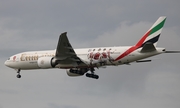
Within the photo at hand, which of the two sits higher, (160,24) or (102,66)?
(160,24)

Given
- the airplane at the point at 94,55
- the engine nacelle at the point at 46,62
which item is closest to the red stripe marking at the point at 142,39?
the airplane at the point at 94,55

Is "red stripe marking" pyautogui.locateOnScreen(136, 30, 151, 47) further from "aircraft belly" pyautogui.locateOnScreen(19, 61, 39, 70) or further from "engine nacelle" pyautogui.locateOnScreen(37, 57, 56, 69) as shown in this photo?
"aircraft belly" pyautogui.locateOnScreen(19, 61, 39, 70)

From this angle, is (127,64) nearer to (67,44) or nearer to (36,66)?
(67,44)

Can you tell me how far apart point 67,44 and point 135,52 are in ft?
26.3

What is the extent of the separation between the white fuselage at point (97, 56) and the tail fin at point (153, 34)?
5.25 ft

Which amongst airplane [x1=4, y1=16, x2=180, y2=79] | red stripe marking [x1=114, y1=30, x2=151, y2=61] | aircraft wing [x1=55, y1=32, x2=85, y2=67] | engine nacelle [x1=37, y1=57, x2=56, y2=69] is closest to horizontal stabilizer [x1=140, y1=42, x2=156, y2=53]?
airplane [x1=4, y1=16, x2=180, y2=79]

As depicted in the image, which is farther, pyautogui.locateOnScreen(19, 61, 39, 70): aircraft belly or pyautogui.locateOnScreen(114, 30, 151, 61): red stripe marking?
pyautogui.locateOnScreen(19, 61, 39, 70): aircraft belly

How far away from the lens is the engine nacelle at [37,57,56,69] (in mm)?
60672

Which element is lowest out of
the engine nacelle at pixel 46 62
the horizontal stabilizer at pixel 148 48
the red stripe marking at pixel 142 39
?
the engine nacelle at pixel 46 62

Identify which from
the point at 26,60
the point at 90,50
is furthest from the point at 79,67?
the point at 26,60

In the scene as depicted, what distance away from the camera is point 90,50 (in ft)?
201

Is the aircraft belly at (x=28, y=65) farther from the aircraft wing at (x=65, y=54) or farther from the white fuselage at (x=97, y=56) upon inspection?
the aircraft wing at (x=65, y=54)

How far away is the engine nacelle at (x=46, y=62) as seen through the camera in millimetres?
60672

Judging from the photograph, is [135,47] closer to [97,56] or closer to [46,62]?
[97,56]
